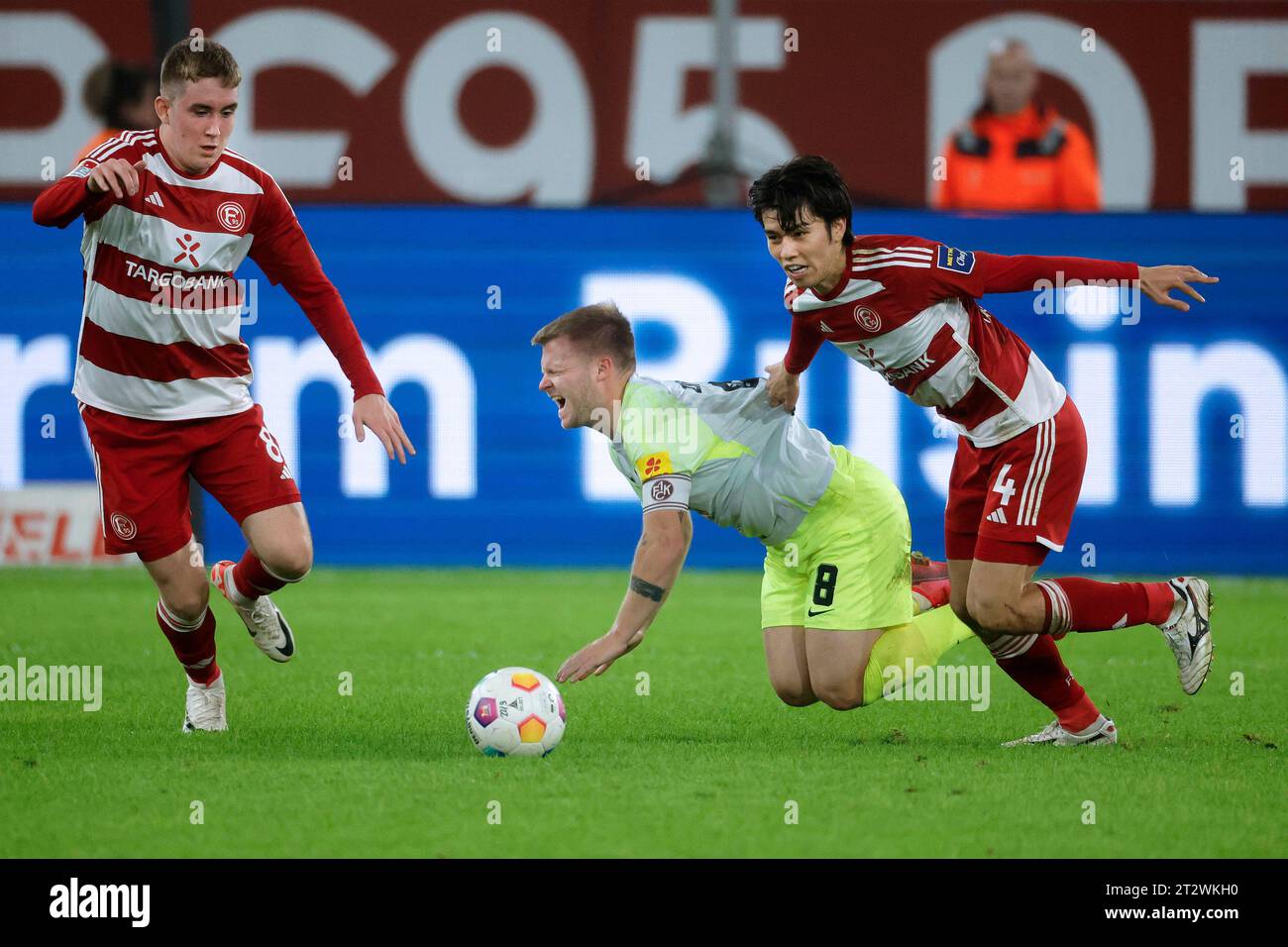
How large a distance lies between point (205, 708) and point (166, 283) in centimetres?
143

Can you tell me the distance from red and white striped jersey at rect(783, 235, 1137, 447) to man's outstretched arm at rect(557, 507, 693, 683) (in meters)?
0.84

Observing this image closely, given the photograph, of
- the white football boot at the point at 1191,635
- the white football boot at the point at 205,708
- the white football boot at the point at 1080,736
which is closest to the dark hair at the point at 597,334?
the white football boot at the point at 205,708

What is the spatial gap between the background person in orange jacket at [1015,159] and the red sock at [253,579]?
694 centimetres

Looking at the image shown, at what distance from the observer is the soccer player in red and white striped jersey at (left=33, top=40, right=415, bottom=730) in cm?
552

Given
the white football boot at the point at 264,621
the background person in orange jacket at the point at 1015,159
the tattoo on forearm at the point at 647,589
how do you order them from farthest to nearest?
the background person in orange jacket at the point at 1015,159 → the white football boot at the point at 264,621 → the tattoo on forearm at the point at 647,589

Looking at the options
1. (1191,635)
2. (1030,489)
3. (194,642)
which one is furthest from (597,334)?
(1191,635)

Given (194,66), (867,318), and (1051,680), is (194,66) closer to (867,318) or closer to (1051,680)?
(867,318)

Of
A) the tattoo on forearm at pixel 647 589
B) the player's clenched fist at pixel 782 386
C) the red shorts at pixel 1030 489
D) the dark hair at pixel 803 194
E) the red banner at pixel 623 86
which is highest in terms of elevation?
the red banner at pixel 623 86

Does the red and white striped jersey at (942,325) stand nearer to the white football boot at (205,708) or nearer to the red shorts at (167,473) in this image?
the red shorts at (167,473)

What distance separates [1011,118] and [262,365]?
206 inches

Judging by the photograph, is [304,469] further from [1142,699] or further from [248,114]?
[248,114]

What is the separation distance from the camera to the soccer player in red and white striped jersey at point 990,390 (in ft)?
17.1

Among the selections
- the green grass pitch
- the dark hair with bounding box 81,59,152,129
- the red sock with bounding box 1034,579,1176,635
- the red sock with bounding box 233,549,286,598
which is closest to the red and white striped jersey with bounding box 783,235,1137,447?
the red sock with bounding box 1034,579,1176,635

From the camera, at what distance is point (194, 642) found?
5.71 meters
